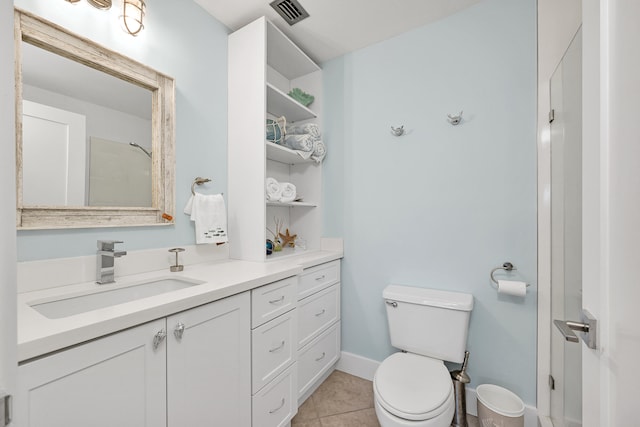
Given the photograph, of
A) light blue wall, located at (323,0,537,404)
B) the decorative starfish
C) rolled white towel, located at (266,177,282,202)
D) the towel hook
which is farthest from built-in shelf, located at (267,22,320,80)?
the decorative starfish

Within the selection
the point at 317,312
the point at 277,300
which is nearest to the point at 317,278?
the point at 317,312

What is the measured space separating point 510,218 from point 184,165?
6.18 feet

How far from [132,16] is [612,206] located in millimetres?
1818

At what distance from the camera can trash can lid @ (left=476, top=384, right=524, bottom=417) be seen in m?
1.42

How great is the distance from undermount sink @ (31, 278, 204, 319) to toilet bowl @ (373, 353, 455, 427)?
0.98m

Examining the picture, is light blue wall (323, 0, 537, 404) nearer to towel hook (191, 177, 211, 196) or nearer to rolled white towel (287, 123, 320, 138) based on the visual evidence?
rolled white towel (287, 123, 320, 138)

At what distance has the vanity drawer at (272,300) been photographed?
1.20 metres

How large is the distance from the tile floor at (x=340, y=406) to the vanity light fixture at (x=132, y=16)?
219 cm

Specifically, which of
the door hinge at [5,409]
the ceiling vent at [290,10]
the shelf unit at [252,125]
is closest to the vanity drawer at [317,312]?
the shelf unit at [252,125]

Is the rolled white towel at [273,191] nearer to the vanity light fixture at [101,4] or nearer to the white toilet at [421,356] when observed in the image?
the white toilet at [421,356]

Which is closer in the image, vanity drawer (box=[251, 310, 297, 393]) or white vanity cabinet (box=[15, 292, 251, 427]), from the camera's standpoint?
A: white vanity cabinet (box=[15, 292, 251, 427])

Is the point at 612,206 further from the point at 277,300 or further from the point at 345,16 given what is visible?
the point at 345,16

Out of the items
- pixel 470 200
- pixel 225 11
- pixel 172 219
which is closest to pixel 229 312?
pixel 172 219

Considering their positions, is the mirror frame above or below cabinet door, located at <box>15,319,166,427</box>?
above
